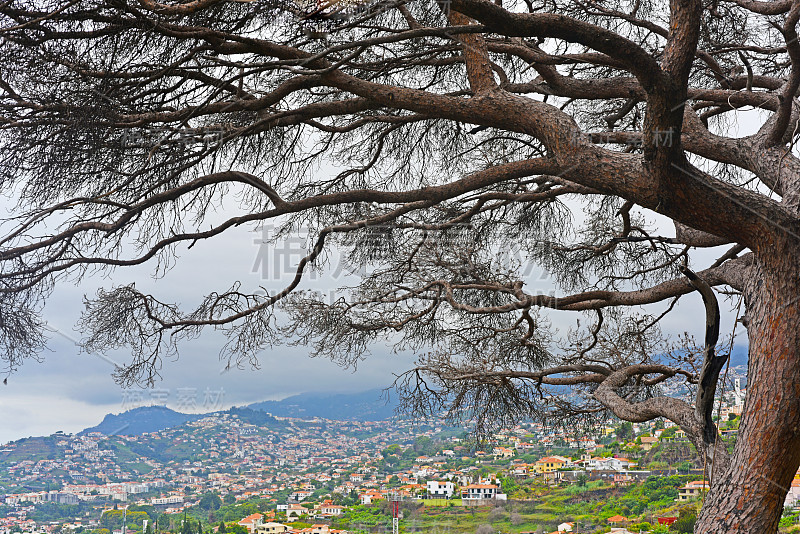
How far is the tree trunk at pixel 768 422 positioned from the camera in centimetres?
250

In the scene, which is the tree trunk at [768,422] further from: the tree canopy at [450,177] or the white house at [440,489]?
the white house at [440,489]

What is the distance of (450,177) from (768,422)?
3.01 m

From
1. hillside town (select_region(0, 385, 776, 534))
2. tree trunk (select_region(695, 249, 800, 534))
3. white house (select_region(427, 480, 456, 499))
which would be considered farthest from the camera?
white house (select_region(427, 480, 456, 499))

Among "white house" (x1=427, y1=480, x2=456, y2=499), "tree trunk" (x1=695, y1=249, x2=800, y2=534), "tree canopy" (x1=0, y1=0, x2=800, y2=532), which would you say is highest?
"tree canopy" (x1=0, y1=0, x2=800, y2=532)

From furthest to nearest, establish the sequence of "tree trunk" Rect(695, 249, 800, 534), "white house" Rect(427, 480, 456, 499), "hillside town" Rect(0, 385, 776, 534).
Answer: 1. "white house" Rect(427, 480, 456, 499)
2. "hillside town" Rect(0, 385, 776, 534)
3. "tree trunk" Rect(695, 249, 800, 534)

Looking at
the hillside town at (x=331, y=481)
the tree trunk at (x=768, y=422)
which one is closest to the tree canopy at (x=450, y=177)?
the tree trunk at (x=768, y=422)

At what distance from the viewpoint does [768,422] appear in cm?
254

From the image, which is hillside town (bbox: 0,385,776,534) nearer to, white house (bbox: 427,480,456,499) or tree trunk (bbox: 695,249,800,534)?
white house (bbox: 427,480,456,499)

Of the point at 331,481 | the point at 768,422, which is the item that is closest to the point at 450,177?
the point at 768,422

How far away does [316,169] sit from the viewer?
4.43m

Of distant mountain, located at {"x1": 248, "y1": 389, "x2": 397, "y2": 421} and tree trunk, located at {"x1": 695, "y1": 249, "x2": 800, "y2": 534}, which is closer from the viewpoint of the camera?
tree trunk, located at {"x1": 695, "y1": 249, "x2": 800, "y2": 534}

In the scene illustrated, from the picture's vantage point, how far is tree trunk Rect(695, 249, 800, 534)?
8.21 feet

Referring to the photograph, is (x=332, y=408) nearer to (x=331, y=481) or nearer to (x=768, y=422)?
(x=331, y=481)

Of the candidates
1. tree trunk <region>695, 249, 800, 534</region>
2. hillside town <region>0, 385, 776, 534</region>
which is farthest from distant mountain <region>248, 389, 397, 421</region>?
tree trunk <region>695, 249, 800, 534</region>
